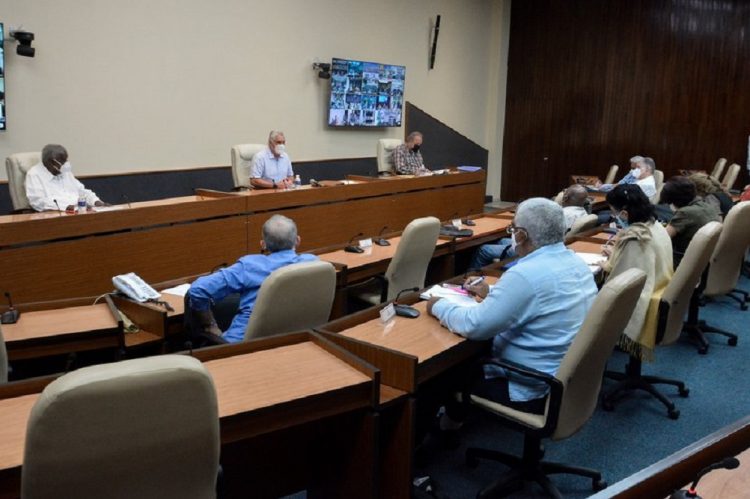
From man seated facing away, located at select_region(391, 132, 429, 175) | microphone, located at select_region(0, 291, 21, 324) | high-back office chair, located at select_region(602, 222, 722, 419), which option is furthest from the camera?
man seated facing away, located at select_region(391, 132, 429, 175)

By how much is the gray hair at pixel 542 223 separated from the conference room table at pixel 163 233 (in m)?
2.34

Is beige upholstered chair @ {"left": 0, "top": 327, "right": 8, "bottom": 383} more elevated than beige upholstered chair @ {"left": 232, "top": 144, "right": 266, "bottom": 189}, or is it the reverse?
beige upholstered chair @ {"left": 232, "top": 144, "right": 266, "bottom": 189}

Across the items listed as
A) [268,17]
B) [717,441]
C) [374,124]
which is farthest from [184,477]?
[374,124]

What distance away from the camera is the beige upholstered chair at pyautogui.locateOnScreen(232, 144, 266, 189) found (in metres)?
6.55

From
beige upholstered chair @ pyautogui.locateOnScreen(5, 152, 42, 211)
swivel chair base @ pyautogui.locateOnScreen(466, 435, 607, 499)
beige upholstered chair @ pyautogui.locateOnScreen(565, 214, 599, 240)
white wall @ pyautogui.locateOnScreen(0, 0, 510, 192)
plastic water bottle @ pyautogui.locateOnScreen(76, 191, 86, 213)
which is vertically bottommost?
swivel chair base @ pyautogui.locateOnScreen(466, 435, 607, 499)

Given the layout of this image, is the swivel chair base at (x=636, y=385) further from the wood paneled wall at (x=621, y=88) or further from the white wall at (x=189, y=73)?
the wood paneled wall at (x=621, y=88)

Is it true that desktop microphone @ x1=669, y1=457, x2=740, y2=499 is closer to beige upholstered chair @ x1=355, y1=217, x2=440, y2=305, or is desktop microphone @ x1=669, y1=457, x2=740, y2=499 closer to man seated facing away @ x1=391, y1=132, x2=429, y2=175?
beige upholstered chair @ x1=355, y1=217, x2=440, y2=305

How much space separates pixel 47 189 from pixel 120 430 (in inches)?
164

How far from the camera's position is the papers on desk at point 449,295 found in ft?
9.18

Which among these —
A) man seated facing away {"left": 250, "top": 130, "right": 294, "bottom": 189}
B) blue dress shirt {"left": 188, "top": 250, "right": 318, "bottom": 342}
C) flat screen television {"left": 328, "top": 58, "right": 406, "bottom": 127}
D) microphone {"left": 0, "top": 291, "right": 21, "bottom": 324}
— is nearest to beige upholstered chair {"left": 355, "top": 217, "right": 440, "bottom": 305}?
blue dress shirt {"left": 188, "top": 250, "right": 318, "bottom": 342}

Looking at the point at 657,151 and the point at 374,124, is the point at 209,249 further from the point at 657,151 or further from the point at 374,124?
the point at 657,151

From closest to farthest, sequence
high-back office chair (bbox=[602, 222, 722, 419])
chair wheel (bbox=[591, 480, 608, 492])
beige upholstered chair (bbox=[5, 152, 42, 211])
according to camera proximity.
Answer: chair wheel (bbox=[591, 480, 608, 492])
high-back office chair (bbox=[602, 222, 722, 419])
beige upholstered chair (bbox=[5, 152, 42, 211])

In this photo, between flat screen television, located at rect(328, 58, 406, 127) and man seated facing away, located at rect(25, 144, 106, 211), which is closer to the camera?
man seated facing away, located at rect(25, 144, 106, 211)

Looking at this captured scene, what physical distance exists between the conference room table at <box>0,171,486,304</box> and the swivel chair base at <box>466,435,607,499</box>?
228 centimetres
